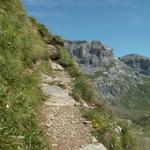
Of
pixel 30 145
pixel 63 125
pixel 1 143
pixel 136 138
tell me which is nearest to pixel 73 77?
pixel 136 138

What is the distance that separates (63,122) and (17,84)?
2.27 metres

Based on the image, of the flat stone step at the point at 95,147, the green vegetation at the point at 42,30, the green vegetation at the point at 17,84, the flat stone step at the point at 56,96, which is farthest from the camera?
the green vegetation at the point at 42,30

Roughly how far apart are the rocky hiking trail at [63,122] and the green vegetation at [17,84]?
773 millimetres

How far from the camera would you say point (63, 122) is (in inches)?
623

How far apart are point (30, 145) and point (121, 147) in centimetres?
572

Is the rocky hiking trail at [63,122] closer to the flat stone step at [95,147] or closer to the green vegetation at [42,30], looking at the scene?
the flat stone step at [95,147]

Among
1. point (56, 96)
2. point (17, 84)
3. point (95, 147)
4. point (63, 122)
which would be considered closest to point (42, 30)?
point (56, 96)

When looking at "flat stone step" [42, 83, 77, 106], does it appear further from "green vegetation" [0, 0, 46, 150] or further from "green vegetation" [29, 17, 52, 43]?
"green vegetation" [29, 17, 52, 43]

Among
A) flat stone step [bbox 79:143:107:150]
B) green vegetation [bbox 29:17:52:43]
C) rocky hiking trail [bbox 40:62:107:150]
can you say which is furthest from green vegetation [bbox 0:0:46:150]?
green vegetation [bbox 29:17:52:43]

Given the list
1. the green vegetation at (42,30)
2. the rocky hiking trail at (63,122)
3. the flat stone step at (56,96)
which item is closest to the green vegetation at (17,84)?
the rocky hiking trail at (63,122)

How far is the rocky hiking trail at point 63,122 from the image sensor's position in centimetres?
1408

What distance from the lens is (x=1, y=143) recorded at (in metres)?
9.52

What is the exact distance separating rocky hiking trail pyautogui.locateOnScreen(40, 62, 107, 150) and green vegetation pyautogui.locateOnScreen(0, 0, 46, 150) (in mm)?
773

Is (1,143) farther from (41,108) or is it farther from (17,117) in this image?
(41,108)
